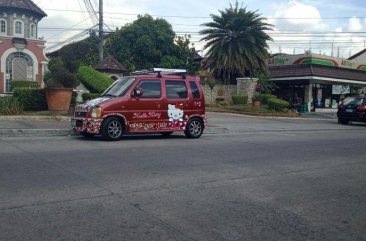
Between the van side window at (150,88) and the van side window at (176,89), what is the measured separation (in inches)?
12.8

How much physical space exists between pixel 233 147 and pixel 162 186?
544 cm

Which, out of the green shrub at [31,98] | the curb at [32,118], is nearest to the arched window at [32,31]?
the green shrub at [31,98]

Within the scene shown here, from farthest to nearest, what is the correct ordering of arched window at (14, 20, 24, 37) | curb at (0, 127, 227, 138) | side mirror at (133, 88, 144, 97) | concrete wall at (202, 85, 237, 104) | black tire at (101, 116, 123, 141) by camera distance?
arched window at (14, 20, 24, 37) → concrete wall at (202, 85, 237, 104) → curb at (0, 127, 227, 138) → side mirror at (133, 88, 144, 97) → black tire at (101, 116, 123, 141)

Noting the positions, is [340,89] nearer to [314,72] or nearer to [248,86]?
[314,72]

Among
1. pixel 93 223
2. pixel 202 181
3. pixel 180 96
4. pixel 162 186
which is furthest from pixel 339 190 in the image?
pixel 180 96

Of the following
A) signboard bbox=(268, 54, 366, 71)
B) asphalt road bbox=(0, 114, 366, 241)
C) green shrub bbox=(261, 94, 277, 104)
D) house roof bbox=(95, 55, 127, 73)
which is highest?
signboard bbox=(268, 54, 366, 71)

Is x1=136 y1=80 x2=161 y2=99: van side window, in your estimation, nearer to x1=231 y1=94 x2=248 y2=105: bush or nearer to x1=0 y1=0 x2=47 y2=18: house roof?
x1=231 y1=94 x2=248 y2=105: bush

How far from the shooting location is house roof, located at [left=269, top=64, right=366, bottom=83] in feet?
115

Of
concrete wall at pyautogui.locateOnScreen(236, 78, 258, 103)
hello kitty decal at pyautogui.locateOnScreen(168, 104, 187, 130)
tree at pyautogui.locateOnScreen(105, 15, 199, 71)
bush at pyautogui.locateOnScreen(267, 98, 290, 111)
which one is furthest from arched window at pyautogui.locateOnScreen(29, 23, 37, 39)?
hello kitty decal at pyautogui.locateOnScreen(168, 104, 187, 130)

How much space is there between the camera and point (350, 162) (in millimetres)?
10203

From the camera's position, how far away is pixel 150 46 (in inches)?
1705

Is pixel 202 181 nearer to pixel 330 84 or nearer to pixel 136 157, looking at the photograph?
pixel 136 157

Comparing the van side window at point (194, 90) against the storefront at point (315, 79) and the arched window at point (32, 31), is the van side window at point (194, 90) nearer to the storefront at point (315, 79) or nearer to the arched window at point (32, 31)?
the storefront at point (315, 79)

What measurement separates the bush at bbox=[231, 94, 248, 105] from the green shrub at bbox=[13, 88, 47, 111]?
18.7 m
